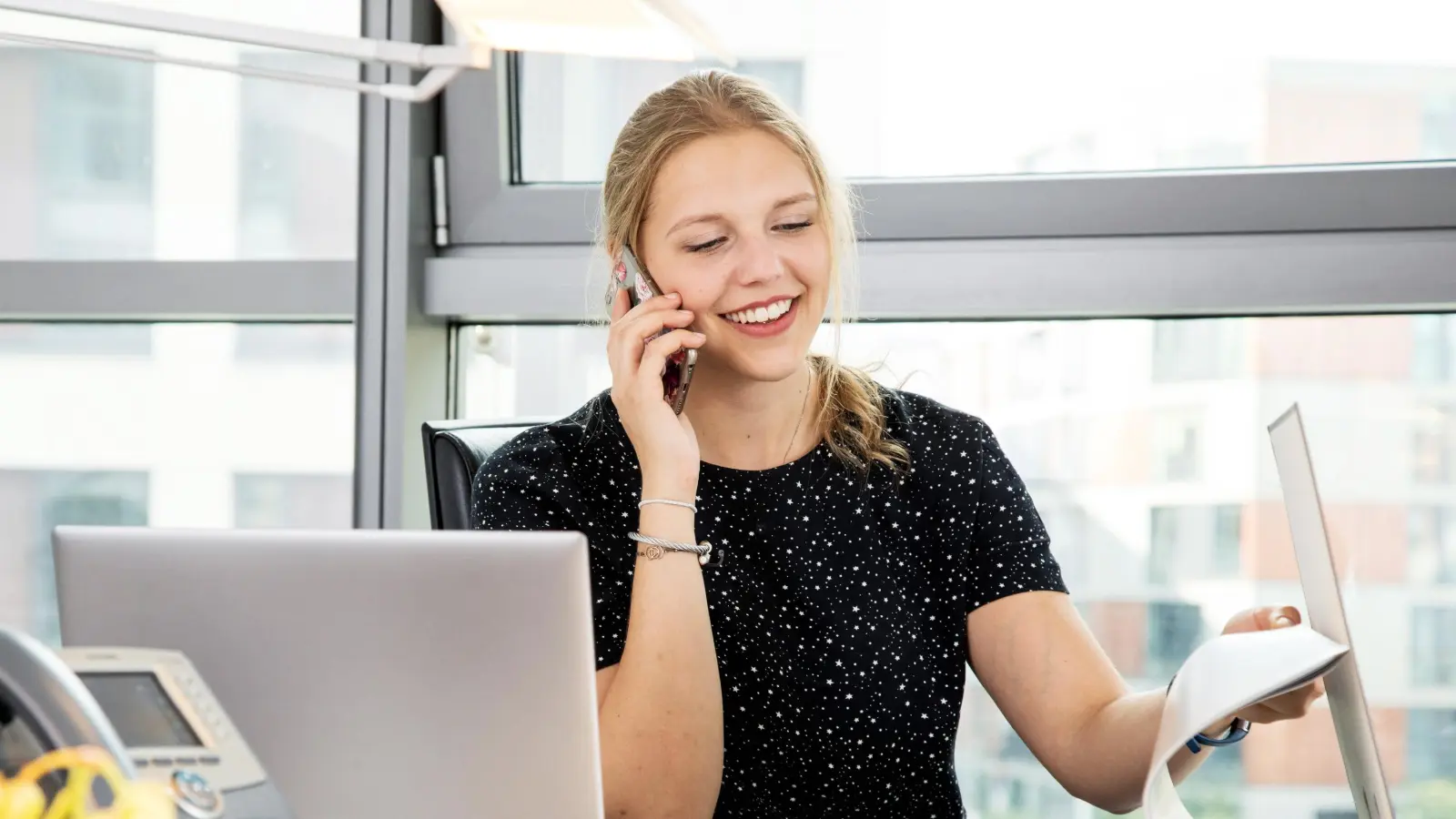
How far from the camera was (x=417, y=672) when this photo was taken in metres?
0.87

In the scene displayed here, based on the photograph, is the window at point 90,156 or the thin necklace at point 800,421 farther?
the window at point 90,156

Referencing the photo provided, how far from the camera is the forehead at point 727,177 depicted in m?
1.53

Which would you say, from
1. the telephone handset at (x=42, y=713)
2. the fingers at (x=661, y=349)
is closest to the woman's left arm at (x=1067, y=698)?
the fingers at (x=661, y=349)

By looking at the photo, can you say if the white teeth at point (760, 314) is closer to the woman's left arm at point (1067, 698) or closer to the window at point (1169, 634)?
the woman's left arm at point (1067, 698)

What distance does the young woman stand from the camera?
140 cm

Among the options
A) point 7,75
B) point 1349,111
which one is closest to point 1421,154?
point 1349,111

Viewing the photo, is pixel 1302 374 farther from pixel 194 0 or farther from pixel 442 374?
pixel 194 0

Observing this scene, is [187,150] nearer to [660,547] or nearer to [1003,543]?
[660,547]

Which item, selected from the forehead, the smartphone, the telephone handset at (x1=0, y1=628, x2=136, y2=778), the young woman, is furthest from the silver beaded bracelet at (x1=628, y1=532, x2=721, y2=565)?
the telephone handset at (x1=0, y1=628, x2=136, y2=778)

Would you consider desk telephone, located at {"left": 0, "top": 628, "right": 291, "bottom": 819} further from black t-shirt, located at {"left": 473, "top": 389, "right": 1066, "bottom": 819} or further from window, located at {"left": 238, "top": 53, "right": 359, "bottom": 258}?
window, located at {"left": 238, "top": 53, "right": 359, "bottom": 258}

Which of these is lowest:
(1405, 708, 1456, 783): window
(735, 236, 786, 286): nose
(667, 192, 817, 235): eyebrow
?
(1405, 708, 1456, 783): window

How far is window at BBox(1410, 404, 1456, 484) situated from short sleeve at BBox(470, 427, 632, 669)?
1266 mm

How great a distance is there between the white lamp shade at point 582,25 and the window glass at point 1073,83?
3.07 ft

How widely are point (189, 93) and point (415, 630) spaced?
5.44 feet
